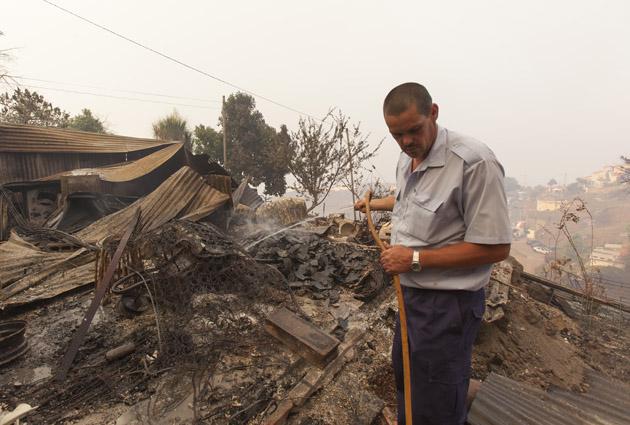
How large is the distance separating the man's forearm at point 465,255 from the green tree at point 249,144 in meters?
18.6

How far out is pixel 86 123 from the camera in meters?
21.7

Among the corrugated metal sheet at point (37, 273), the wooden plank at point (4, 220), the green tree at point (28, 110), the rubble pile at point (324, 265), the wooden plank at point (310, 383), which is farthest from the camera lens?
the green tree at point (28, 110)

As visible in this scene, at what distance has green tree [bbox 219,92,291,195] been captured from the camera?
20.1m

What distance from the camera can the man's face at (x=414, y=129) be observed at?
5.26ft

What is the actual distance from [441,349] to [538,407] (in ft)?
4.80

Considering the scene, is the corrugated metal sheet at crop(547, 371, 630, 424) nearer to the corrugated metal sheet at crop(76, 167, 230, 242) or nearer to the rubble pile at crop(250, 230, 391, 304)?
the rubble pile at crop(250, 230, 391, 304)

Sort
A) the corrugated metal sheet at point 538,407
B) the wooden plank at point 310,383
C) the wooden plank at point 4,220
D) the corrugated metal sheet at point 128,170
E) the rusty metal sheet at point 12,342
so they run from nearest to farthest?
the corrugated metal sheet at point 538,407 < the wooden plank at point 310,383 < the rusty metal sheet at point 12,342 < the wooden plank at point 4,220 < the corrugated metal sheet at point 128,170

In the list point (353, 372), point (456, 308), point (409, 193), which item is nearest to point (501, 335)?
point (353, 372)

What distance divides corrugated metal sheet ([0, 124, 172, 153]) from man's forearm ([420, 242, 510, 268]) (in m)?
14.7

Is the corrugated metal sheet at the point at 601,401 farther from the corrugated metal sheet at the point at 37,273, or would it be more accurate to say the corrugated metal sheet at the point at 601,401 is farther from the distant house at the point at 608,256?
the distant house at the point at 608,256

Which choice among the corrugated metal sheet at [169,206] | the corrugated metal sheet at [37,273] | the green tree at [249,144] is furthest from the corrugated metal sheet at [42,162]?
the green tree at [249,144]

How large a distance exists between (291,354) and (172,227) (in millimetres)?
2267

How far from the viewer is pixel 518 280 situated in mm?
5906

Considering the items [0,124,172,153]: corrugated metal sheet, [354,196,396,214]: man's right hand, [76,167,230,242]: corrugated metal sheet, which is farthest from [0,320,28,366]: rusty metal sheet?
[0,124,172,153]: corrugated metal sheet
